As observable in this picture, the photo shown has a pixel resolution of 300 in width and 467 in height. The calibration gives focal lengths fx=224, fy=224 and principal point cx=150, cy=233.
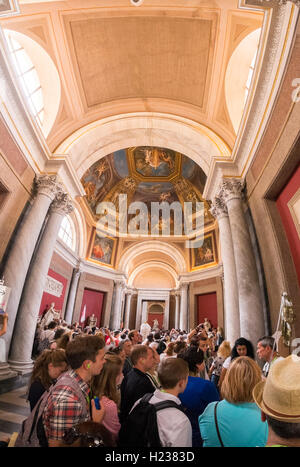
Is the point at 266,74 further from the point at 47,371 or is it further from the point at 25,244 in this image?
the point at 25,244

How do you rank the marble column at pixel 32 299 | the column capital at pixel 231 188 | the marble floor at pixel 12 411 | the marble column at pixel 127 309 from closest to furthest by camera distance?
the marble floor at pixel 12 411 → the marble column at pixel 32 299 → the column capital at pixel 231 188 → the marble column at pixel 127 309

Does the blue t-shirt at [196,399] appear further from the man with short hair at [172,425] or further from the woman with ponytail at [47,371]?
the woman with ponytail at [47,371]

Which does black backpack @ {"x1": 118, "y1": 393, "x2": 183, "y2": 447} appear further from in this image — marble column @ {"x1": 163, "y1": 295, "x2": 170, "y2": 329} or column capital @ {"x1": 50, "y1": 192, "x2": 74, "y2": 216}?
marble column @ {"x1": 163, "y1": 295, "x2": 170, "y2": 329}

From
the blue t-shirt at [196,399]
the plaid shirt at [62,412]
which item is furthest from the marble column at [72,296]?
the plaid shirt at [62,412]

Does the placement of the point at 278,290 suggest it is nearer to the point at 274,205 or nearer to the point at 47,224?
the point at 274,205

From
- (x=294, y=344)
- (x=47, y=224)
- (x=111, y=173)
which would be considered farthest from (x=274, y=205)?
(x=111, y=173)

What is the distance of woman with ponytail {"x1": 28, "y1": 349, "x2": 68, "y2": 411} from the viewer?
193 centimetres

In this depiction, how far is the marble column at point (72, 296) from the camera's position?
42.1 feet

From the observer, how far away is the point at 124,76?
7992 millimetres

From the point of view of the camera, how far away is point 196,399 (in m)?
1.83

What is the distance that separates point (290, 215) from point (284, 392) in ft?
15.5

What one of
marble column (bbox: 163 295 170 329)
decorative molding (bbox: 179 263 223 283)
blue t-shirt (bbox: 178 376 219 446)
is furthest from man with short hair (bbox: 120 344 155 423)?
marble column (bbox: 163 295 170 329)

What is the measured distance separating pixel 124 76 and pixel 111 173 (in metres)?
7.16

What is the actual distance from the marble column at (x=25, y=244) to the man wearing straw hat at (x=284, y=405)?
5.88 metres
